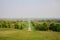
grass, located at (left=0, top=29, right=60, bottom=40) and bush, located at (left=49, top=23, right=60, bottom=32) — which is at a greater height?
bush, located at (left=49, top=23, right=60, bottom=32)

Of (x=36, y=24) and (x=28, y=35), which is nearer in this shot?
(x=28, y=35)

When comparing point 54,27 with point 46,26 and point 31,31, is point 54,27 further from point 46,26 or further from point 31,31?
point 31,31

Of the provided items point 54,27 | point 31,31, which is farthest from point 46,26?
point 31,31

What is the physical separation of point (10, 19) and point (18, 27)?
8.5 inches

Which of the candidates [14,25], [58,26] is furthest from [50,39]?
[14,25]

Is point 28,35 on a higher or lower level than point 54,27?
lower

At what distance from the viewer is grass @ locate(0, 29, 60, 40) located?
180 centimetres

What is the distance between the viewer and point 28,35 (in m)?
1.83

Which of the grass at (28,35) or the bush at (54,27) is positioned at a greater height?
the bush at (54,27)

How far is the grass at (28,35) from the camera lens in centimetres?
180

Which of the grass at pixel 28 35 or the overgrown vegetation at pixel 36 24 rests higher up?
the overgrown vegetation at pixel 36 24

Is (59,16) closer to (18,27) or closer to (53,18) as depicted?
(53,18)

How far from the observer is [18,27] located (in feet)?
6.25

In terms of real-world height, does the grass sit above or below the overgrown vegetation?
below
